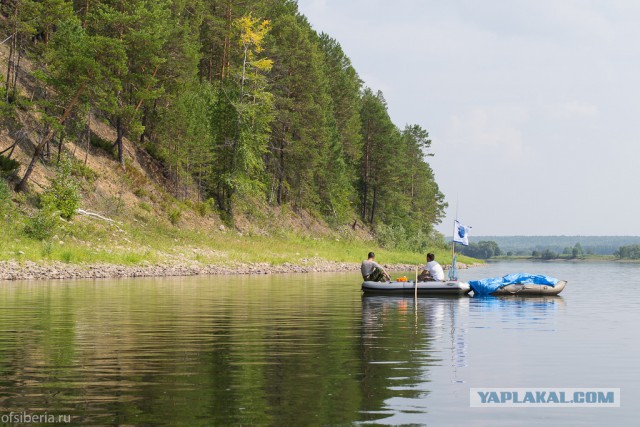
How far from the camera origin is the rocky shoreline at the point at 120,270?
4231cm

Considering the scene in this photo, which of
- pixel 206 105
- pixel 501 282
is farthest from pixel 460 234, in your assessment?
pixel 206 105

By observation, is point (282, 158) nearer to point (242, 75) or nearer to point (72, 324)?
point (242, 75)

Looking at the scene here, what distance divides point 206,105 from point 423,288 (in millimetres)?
42942

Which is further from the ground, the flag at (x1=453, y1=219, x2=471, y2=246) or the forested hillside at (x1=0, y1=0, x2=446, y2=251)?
the forested hillside at (x1=0, y1=0, x2=446, y2=251)

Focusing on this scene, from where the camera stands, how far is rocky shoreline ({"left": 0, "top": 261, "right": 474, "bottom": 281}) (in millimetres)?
42306

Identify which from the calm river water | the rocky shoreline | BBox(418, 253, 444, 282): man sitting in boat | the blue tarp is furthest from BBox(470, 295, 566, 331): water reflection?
the rocky shoreline

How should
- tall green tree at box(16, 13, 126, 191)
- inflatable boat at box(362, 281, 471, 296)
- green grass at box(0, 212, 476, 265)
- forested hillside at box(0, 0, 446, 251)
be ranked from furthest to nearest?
forested hillside at box(0, 0, 446, 251)
tall green tree at box(16, 13, 126, 191)
green grass at box(0, 212, 476, 265)
inflatable boat at box(362, 281, 471, 296)

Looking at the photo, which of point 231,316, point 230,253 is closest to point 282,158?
point 230,253

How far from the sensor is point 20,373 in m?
13.2

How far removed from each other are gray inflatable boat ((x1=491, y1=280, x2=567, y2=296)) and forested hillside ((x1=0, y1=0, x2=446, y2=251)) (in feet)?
104

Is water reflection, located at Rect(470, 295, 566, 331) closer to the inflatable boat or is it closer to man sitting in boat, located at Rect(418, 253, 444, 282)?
the inflatable boat

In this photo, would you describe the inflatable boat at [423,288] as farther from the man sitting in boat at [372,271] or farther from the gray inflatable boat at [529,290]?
the gray inflatable boat at [529,290]

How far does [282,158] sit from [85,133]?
2694 centimetres

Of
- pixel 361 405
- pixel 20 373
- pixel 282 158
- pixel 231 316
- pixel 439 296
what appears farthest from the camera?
pixel 282 158
